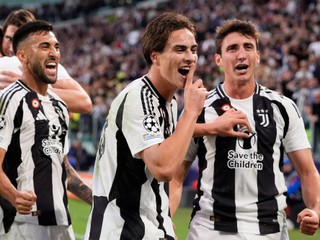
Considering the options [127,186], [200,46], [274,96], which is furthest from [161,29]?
[200,46]

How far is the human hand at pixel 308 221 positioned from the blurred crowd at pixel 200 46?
90.2 inches

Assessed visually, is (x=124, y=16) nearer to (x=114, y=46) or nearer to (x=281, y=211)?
(x=114, y=46)

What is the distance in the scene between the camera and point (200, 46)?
76.2 feet

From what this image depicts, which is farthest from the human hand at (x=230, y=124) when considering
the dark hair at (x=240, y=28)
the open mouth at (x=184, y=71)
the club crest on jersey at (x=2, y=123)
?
the club crest on jersey at (x=2, y=123)

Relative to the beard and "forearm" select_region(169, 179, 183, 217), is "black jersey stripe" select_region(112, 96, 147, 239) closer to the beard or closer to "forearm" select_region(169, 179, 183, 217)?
"forearm" select_region(169, 179, 183, 217)

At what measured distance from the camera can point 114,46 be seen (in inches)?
1241

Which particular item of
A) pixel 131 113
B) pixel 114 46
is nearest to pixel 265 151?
pixel 131 113

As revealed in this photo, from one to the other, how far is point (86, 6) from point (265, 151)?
1476 inches

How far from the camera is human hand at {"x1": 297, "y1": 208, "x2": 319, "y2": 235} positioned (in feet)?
15.8

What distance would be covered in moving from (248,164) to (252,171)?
50 millimetres

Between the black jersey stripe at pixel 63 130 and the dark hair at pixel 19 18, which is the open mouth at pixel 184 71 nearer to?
the black jersey stripe at pixel 63 130

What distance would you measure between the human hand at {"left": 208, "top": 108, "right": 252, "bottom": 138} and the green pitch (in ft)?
16.7

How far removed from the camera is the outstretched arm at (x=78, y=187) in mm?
5906

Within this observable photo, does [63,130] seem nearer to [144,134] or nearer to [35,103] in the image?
[35,103]
